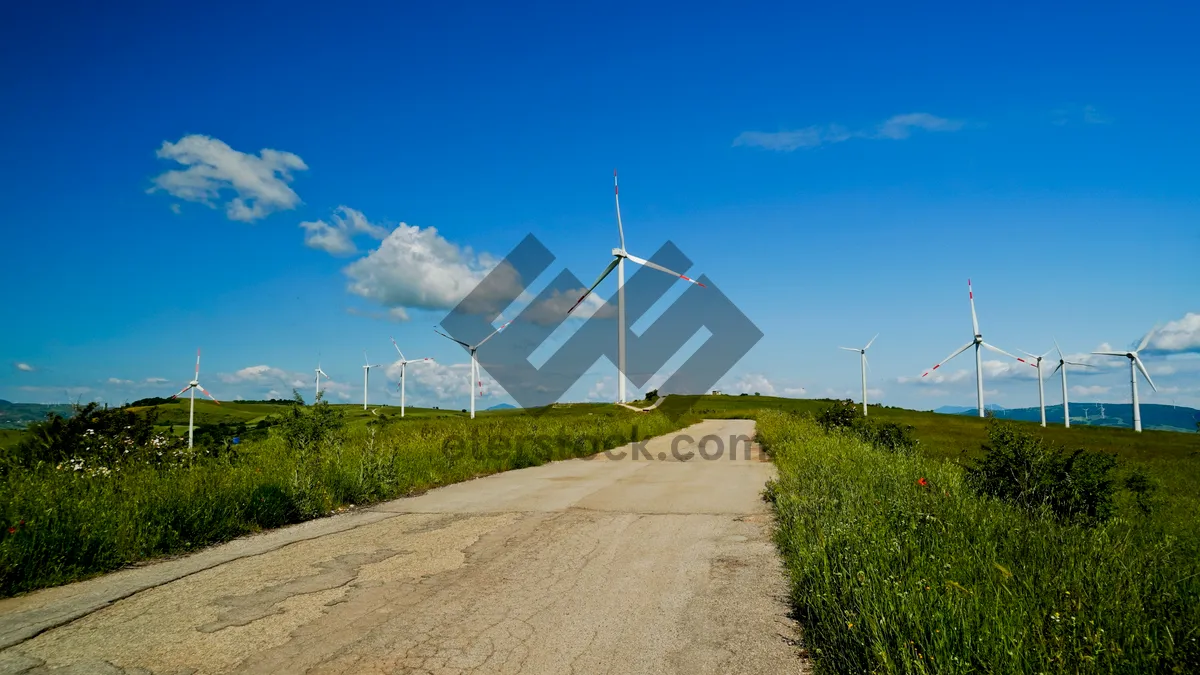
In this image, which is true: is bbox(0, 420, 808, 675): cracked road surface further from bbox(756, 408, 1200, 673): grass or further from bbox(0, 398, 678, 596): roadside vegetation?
bbox(756, 408, 1200, 673): grass

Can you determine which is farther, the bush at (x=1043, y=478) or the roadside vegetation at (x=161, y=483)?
the bush at (x=1043, y=478)

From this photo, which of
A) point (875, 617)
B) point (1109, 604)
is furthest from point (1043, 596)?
point (875, 617)

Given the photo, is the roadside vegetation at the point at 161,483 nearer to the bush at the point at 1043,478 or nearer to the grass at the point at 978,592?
the grass at the point at 978,592

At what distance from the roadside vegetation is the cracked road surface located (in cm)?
43

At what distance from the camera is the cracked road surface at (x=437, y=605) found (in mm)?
4293

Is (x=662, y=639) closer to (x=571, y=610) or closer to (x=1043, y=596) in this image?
(x=571, y=610)

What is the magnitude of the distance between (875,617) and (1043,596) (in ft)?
4.35

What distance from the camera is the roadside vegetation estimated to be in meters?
6.45

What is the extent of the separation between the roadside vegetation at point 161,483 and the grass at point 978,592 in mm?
6765

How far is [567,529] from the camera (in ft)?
28.2

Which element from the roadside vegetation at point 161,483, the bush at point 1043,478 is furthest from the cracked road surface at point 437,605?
the bush at point 1043,478

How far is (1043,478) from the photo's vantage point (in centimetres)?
859

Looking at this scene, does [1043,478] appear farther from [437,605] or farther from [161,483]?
[161,483]

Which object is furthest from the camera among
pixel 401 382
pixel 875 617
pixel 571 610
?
pixel 401 382
